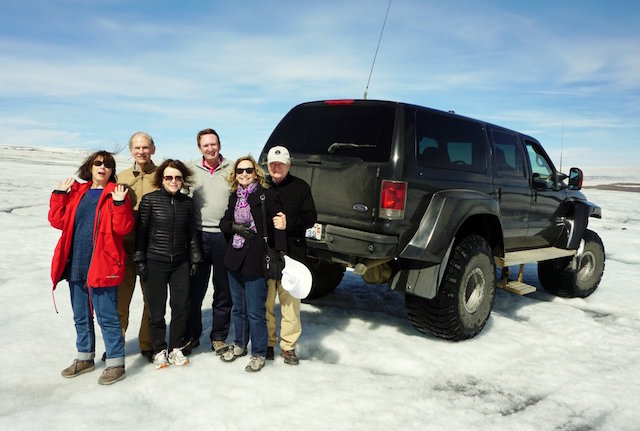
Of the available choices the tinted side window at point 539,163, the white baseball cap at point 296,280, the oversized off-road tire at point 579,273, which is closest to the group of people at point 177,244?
the white baseball cap at point 296,280

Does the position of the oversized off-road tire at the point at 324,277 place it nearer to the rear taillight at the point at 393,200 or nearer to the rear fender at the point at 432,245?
the rear fender at the point at 432,245

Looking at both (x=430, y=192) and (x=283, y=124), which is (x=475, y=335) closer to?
(x=430, y=192)


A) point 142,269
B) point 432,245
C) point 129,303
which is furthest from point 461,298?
point 129,303

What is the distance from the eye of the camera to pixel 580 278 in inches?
240

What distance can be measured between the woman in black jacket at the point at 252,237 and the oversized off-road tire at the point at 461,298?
1.42 m

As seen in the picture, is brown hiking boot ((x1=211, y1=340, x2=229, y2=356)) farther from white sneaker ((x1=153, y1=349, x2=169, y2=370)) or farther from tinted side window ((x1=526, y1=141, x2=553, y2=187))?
tinted side window ((x1=526, y1=141, x2=553, y2=187))

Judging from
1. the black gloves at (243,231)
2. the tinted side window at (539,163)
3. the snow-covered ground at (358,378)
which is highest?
the tinted side window at (539,163)

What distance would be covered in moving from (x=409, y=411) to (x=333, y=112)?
260 centimetres

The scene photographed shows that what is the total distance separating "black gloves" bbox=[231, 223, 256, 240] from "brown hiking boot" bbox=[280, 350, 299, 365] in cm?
101

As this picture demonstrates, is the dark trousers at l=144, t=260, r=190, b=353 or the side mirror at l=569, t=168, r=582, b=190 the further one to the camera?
the side mirror at l=569, t=168, r=582, b=190

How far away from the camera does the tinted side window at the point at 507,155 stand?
484cm

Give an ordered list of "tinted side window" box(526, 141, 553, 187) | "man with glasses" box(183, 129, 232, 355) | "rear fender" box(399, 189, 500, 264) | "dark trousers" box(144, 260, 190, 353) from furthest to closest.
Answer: "tinted side window" box(526, 141, 553, 187) < "rear fender" box(399, 189, 500, 264) < "man with glasses" box(183, 129, 232, 355) < "dark trousers" box(144, 260, 190, 353)

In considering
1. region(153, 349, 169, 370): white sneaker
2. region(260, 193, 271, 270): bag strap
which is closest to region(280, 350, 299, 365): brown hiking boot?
region(260, 193, 271, 270): bag strap

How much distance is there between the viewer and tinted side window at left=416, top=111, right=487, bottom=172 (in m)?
3.93
